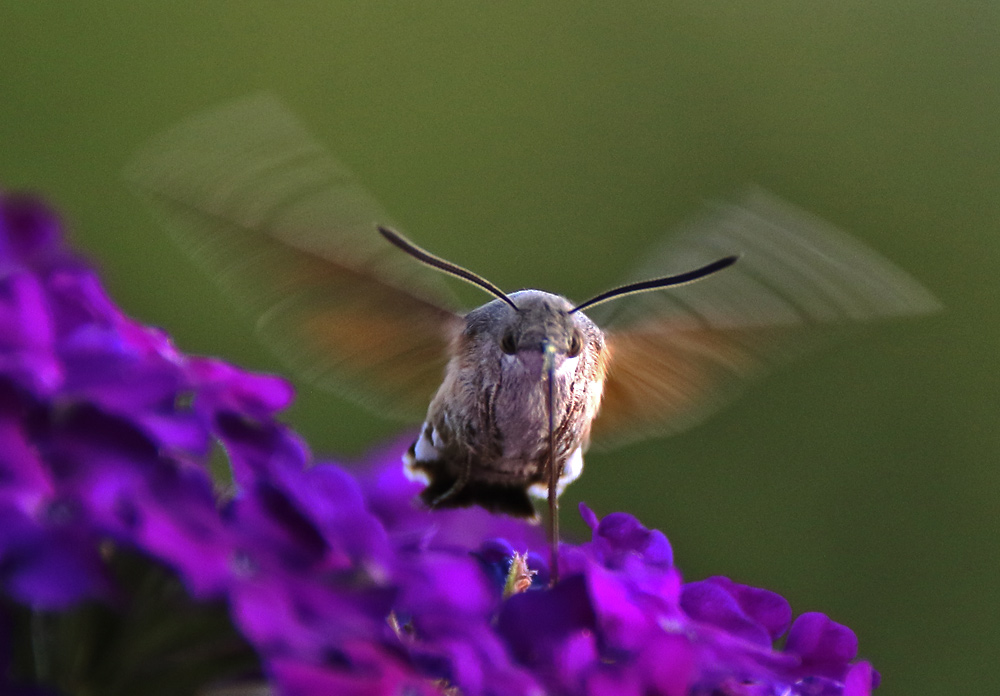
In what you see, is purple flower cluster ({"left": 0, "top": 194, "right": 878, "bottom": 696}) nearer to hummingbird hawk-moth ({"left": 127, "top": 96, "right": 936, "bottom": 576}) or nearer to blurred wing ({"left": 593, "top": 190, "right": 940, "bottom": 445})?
hummingbird hawk-moth ({"left": 127, "top": 96, "right": 936, "bottom": 576})

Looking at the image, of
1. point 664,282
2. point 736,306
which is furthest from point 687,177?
point 664,282

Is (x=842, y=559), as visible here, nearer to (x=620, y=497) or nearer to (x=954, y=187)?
(x=620, y=497)

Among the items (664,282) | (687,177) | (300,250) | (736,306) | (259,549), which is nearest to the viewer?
(259,549)

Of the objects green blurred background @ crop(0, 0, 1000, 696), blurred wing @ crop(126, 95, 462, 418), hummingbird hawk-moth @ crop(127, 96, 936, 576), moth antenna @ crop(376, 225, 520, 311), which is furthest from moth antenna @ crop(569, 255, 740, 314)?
green blurred background @ crop(0, 0, 1000, 696)

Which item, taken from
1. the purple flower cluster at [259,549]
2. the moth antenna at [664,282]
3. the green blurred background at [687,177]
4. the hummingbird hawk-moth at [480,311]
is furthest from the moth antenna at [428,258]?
the green blurred background at [687,177]

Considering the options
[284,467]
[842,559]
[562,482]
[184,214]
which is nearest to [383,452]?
[562,482]

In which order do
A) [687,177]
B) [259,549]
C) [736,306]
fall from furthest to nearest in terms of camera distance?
[687,177], [736,306], [259,549]

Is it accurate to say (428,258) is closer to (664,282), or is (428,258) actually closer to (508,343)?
(508,343)
